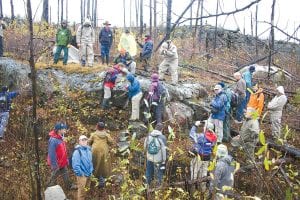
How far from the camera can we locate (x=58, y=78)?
12930 millimetres

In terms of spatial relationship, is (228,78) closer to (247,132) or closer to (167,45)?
(167,45)

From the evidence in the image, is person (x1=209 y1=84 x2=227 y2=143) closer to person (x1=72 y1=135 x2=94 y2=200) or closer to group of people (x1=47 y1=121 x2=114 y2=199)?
group of people (x1=47 y1=121 x2=114 y2=199)

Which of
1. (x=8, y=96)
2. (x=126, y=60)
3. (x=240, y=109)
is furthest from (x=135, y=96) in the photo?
(x=8, y=96)

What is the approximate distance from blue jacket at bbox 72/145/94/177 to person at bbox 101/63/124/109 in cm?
415

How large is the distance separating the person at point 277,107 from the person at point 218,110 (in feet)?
4.91

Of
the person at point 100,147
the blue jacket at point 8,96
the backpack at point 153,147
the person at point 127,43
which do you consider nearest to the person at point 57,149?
the person at point 100,147

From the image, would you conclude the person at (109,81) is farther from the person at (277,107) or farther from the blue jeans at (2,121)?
the person at (277,107)

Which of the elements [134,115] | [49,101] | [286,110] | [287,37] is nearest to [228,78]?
[286,110]

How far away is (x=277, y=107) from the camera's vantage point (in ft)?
34.0

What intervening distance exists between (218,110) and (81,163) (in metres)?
3.96

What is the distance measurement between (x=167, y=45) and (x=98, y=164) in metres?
5.19

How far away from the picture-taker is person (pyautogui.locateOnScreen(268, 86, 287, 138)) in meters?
10.3

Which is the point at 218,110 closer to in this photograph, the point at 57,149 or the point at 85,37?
the point at 57,149

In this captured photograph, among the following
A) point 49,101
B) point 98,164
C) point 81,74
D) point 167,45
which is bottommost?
point 98,164
